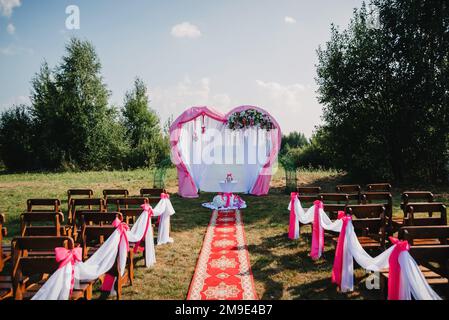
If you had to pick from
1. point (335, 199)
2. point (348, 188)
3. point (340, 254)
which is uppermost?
point (348, 188)

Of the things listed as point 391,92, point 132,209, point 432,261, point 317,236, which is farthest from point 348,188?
point 391,92

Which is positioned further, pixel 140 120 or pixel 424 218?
pixel 140 120

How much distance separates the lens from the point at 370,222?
497 centimetres

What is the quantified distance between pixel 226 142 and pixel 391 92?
876 cm

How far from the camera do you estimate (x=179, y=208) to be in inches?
443

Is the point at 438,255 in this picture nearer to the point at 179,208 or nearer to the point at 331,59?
the point at 179,208

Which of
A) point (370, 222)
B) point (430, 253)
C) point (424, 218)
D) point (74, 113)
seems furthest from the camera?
point (74, 113)

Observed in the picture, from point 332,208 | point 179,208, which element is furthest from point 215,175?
point 332,208

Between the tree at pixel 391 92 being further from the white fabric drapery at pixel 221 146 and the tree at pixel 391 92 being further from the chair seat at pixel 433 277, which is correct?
the chair seat at pixel 433 277

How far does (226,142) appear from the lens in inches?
605

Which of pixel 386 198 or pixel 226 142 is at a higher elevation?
pixel 226 142

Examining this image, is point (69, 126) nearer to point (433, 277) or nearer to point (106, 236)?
point (106, 236)

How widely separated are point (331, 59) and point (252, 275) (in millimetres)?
13539

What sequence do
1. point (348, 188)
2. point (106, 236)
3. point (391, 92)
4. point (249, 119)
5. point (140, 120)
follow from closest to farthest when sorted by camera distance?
1. point (106, 236)
2. point (348, 188)
3. point (249, 119)
4. point (391, 92)
5. point (140, 120)
